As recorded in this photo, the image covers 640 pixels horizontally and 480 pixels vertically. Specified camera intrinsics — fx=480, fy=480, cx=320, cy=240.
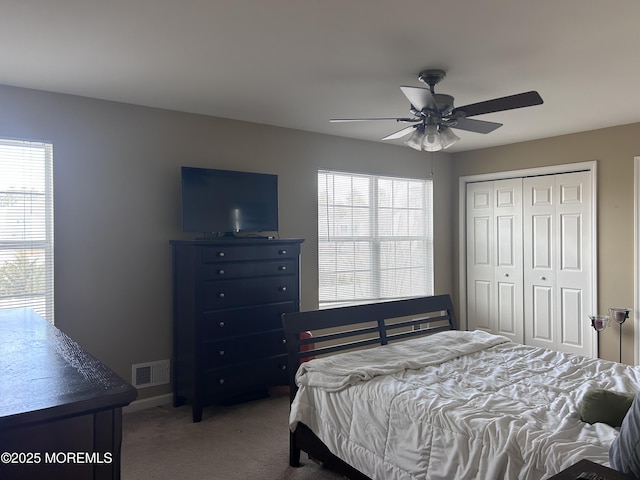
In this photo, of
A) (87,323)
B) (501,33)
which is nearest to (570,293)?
(501,33)

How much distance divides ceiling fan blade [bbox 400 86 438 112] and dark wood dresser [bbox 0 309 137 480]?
207 cm

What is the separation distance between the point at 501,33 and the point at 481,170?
3.35m

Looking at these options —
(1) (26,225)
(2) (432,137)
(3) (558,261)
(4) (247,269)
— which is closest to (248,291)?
(4) (247,269)

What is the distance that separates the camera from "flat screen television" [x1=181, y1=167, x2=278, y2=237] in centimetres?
381

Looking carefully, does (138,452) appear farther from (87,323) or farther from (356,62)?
(356,62)

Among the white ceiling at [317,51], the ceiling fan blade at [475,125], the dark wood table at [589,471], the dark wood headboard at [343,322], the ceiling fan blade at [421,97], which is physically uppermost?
the white ceiling at [317,51]

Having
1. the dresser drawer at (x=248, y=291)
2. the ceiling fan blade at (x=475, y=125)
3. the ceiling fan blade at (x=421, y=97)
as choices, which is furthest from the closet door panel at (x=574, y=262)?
the dresser drawer at (x=248, y=291)

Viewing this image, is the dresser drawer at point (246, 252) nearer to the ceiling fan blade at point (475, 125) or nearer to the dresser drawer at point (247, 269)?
the dresser drawer at point (247, 269)

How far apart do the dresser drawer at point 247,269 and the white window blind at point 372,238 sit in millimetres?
891

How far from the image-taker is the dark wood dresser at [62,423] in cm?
96

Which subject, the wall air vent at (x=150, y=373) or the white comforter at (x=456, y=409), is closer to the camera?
the white comforter at (x=456, y=409)

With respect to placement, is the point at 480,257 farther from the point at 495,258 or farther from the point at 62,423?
the point at 62,423

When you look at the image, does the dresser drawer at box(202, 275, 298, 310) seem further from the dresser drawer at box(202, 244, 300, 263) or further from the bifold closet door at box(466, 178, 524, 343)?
the bifold closet door at box(466, 178, 524, 343)

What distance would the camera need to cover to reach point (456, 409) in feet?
6.80
